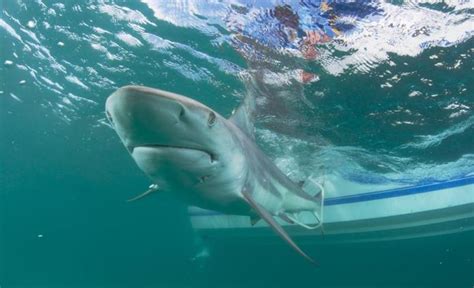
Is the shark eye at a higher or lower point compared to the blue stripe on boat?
higher

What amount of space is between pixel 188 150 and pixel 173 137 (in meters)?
0.29

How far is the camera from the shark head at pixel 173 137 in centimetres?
312

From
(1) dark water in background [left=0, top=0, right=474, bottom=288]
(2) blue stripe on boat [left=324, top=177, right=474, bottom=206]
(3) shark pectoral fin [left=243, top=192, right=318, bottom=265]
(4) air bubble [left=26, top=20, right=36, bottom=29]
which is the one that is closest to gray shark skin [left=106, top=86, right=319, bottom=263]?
(3) shark pectoral fin [left=243, top=192, right=318, bottom=265]

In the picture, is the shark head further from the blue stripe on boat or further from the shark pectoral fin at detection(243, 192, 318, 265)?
the blue stripe on boat

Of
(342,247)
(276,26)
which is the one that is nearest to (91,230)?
(342,247)

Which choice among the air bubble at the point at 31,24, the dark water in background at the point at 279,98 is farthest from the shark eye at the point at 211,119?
the air bubble at the point at 31,24

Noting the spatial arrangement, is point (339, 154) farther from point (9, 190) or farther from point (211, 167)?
point (9, 190)

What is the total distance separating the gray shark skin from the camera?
315 cm

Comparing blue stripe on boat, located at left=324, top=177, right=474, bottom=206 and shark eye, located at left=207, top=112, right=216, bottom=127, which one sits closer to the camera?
shark eye, located at left=207, top=112, right=216, bottom=127

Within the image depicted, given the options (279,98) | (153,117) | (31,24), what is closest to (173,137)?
(153,117)

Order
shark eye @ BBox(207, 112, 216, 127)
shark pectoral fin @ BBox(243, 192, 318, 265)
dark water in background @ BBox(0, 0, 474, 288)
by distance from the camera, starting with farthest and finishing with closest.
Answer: dark water in background @ BBox(0, 0, 474, 288), shark pectoral fin @ BBox(243, 192, 318, 265), shark eye @ BBox(207, 112, 216, 127)

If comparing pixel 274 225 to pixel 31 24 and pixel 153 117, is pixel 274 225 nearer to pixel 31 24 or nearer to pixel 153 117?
pixel 153 117

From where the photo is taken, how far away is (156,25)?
9.63m

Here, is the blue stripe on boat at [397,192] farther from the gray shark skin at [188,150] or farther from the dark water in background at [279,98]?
the gray shark skin at [188,150]
